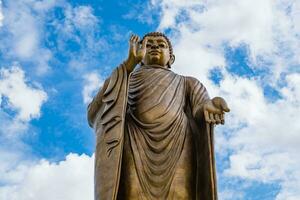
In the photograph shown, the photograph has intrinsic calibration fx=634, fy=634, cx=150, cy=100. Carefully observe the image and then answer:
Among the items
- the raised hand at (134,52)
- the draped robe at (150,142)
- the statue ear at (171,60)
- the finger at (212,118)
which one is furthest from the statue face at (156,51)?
the finger at (212,118)

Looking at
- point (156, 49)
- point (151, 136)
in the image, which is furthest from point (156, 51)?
point (151, 136)

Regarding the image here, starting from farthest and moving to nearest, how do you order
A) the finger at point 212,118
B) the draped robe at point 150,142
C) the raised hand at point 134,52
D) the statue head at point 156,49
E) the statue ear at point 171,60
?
the statue ear at point 171,60 → the statue head at point 156,49 → the raised hand at point 134,52 → the finger at point 212,118 → the draped robe at point 150,142

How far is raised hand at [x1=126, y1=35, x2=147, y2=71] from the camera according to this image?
950 cm

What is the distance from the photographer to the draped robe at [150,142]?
29.2 feet

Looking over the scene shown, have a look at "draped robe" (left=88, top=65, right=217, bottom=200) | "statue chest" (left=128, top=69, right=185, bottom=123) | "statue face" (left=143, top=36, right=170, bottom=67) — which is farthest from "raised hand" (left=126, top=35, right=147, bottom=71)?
"statue face" (left=143, top=36, right=170, bottom=67)

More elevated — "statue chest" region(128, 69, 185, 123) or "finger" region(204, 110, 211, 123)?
"statue chest" region(128, 69, 185, 123)

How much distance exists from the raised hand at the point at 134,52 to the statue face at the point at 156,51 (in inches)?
33.6

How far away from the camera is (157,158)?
915cm

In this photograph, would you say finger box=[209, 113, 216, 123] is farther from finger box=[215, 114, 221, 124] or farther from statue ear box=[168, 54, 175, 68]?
statue ear box=[168, 54, 175, 68]

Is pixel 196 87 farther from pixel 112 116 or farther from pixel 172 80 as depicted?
pixel 112 116

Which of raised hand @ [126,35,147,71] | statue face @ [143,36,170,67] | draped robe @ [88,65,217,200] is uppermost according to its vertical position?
statue face @ [143,36,170,67]

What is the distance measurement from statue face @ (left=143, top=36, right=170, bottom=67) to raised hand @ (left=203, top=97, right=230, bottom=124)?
166 cm

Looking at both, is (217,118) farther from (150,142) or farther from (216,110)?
(150,142)

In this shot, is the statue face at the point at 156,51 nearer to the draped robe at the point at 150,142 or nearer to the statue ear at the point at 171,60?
the statue ear at the point at 171,60
